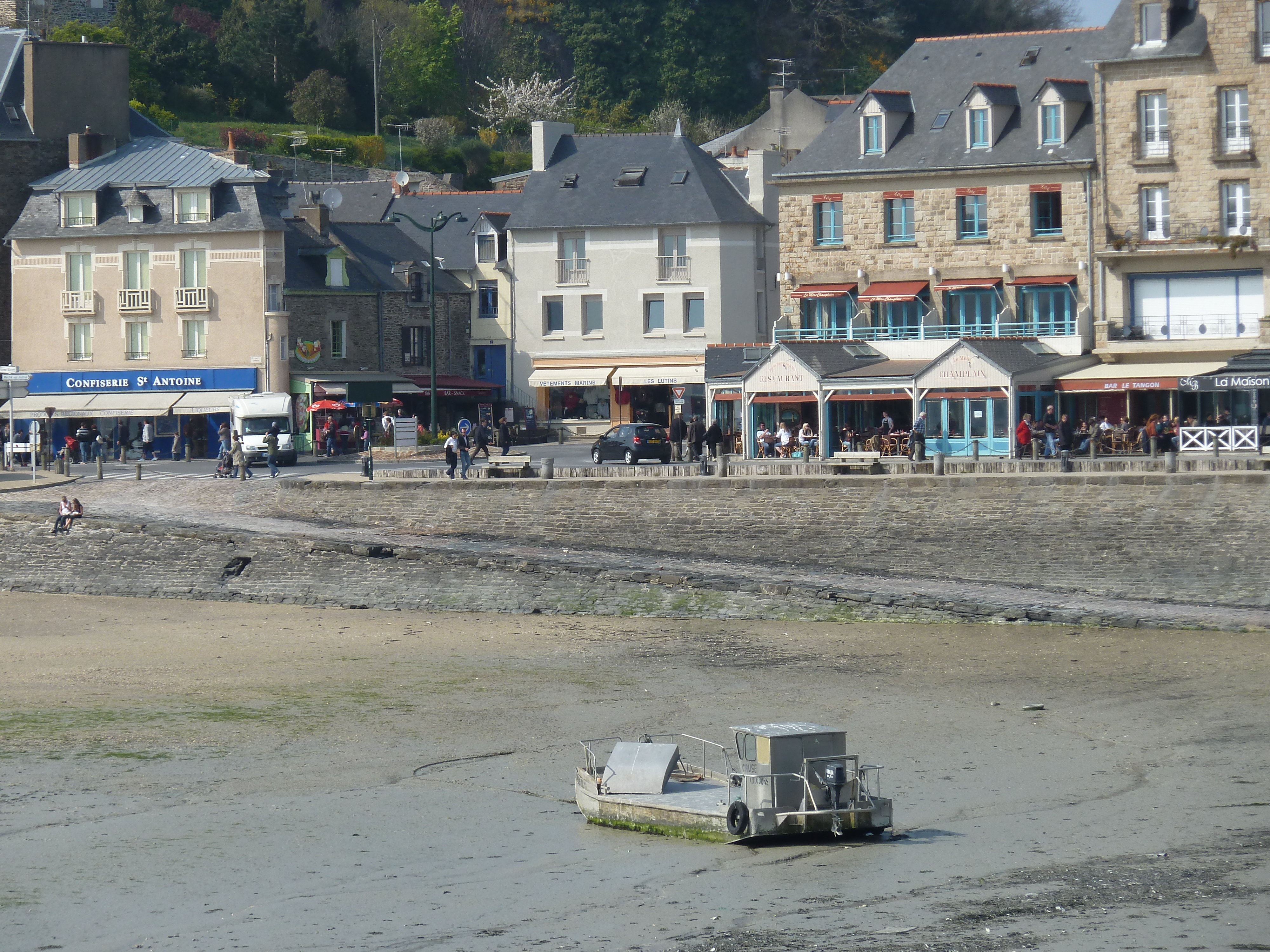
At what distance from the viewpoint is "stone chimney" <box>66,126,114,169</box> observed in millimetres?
57000

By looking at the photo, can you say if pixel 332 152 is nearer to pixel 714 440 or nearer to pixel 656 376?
pixel 656 376

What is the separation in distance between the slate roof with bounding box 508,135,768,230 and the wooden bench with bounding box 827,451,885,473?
17439mm

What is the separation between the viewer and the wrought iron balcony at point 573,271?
2263 inches

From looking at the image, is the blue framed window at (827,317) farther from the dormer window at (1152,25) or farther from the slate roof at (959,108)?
the dormer window at (1152,25)

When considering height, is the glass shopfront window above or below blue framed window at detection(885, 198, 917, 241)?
below

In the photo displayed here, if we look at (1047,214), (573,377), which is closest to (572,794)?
(1047,214)

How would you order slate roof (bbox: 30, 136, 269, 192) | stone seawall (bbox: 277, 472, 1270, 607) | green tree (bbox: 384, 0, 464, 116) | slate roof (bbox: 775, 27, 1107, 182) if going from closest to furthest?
1. stone seawall (bbox: 277, 472, 1270, 607)
2. slate roof (bbox: 775, 27, 1107, 182)
3. slate roof (bbox: 30, 136, 269, 192)
4. green tree (bbox: 384, 0, 464, 116)

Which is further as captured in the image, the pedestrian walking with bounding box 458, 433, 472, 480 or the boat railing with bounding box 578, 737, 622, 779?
the pedestrian walking with bounding box 458, 433, 472, 480

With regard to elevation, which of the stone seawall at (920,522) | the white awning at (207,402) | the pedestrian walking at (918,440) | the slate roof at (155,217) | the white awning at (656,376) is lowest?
A: the stone seawall at (920,522)

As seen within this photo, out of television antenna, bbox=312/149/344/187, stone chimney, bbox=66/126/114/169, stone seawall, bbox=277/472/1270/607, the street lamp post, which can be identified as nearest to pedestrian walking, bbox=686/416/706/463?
stone seawall, bbox=277/472/1270/607

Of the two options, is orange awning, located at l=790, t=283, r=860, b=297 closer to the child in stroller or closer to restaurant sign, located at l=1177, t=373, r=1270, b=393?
restaurant sign, located at l=1177, t=373, r=1270, b=393

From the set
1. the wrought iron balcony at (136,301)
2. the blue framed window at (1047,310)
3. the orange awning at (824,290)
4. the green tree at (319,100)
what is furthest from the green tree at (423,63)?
the blue framed window at (1047,310)

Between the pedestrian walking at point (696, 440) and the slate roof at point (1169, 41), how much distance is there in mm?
13097

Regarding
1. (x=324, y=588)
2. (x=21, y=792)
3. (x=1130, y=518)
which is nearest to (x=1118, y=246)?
(x=1130, y=518)
